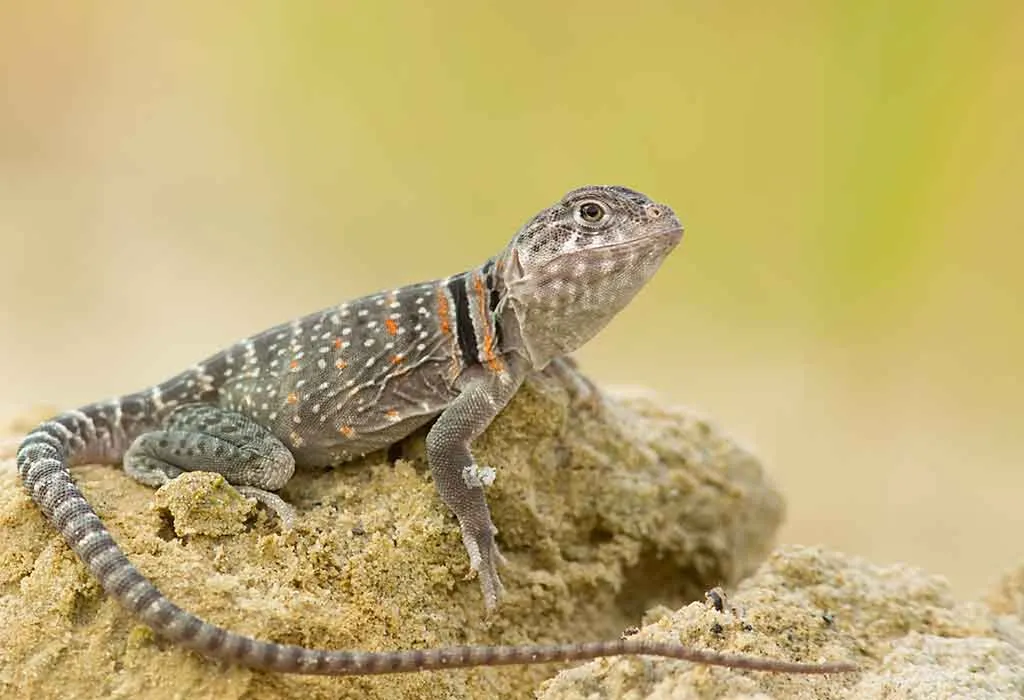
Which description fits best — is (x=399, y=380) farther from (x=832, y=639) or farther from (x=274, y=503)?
(x=832, y=639)

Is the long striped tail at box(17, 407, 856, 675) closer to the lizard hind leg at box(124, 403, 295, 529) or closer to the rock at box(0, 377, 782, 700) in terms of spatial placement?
the rock at box(0, 377, 782, 700)

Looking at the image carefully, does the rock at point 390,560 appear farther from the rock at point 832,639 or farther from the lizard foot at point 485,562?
the rock at point 832,639

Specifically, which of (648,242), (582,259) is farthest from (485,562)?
(648,242)

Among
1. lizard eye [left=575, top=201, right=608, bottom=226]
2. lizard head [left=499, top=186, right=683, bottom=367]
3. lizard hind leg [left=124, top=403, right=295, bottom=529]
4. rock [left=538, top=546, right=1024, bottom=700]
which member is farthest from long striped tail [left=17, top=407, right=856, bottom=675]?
lizard eye [left=575, top=201, right=608, bottom=226]

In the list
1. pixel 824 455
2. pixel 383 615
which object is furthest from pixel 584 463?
pixel 824 455

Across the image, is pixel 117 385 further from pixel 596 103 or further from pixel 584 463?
pixel 584 463

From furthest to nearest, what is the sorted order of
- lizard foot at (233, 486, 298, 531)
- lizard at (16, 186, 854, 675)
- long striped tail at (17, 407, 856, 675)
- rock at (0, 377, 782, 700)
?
lizard at (16, 186, 854, 675), lizard foot at (233, 486, 298, 531), rock at (0, 377, 782, 700), long striped tail at (17, 407, 856, 675)

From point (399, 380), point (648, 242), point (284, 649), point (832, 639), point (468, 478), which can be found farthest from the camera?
point (399, 380)
